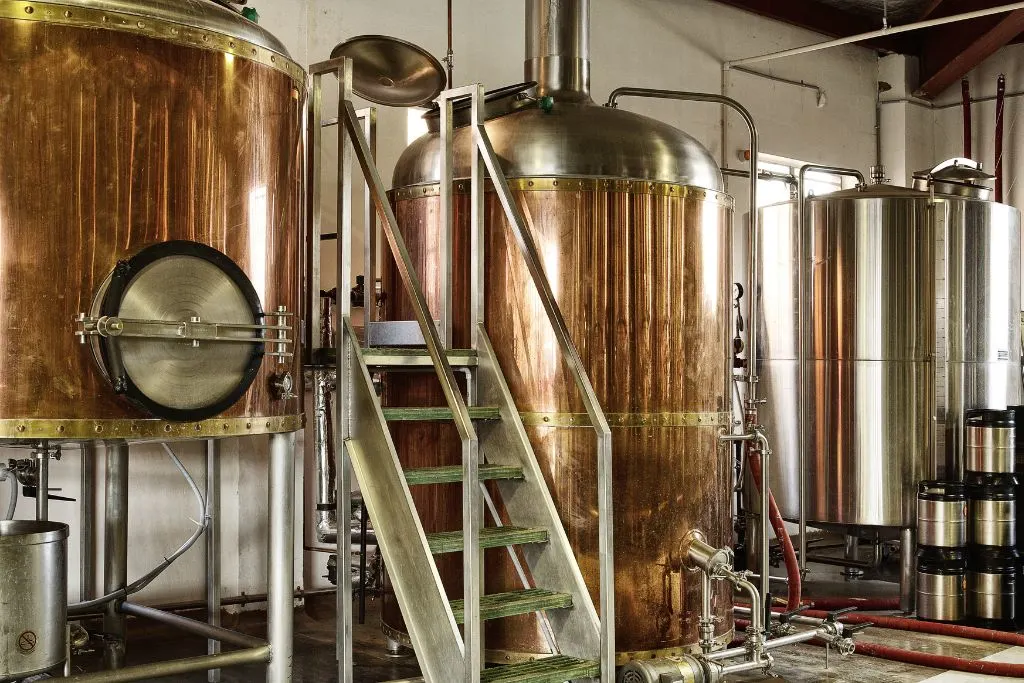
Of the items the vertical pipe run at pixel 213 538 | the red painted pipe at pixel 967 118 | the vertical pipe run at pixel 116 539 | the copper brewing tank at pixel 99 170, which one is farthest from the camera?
the red painted pipe at pixel 967 118

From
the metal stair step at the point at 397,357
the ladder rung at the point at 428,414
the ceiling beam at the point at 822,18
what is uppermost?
the ceiling beam at the point at 822,18

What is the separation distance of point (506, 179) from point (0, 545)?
262 cm

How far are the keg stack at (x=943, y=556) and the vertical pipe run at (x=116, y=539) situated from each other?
447cm

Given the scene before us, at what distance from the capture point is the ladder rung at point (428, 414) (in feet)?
14.3

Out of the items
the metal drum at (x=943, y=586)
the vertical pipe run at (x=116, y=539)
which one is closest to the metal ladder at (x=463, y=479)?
the vertical pipe run at (x=116, y=539)

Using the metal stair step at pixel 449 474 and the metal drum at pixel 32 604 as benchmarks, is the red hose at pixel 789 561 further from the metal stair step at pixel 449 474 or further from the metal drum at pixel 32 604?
the metal drum at pixel 32 604

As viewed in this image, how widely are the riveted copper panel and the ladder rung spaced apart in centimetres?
48

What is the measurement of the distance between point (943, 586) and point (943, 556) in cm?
17

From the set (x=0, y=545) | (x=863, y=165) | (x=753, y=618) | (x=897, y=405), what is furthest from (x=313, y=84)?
(x=863, y=165)

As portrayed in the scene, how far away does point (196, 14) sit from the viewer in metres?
3.92

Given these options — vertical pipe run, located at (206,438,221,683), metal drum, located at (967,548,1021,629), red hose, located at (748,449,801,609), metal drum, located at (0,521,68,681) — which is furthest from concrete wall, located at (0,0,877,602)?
metal drum, located at (967,548,1021,629)

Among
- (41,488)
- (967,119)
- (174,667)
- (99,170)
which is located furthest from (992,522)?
(967,119)

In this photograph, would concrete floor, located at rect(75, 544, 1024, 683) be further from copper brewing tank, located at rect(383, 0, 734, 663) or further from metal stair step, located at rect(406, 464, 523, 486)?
metal stair step, located at rect(406, 464, 523, 486)

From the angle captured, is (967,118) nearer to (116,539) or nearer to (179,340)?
(116,539)
